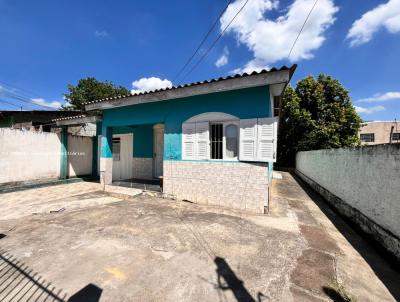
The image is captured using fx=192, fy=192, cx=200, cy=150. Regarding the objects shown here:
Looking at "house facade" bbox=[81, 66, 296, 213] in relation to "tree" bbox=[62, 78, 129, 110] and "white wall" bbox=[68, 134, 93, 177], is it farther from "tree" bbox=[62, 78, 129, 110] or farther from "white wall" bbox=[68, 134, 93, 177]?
"tree" bbox=[62, 78, 129, 110]

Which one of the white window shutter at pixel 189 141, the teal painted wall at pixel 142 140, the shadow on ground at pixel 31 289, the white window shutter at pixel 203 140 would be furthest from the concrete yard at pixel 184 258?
the teal painted wall at pixel 142 140

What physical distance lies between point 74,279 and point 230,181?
4100 mm

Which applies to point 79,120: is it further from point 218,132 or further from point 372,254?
point 372,254

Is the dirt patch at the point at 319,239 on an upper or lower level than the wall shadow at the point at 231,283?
lower

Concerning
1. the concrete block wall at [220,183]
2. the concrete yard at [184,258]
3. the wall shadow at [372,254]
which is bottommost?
the wall shadow at [372,254]

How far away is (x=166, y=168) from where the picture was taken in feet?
21.9

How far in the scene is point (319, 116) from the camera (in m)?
17.1

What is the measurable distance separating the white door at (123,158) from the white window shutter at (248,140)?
6.33 meters

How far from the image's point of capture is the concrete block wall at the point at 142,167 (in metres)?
9.41

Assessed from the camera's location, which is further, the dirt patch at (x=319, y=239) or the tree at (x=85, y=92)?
the tree at (x=85, y=92)

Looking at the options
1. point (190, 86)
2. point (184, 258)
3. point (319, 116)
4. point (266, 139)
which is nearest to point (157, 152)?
point (190, 86)

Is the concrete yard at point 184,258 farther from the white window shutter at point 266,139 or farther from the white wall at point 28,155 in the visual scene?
the white wall at point 28,155

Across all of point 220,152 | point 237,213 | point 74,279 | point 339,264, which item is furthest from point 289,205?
point 74,279

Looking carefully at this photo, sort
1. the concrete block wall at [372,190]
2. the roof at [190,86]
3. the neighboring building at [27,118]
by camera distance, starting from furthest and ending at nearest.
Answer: the neighboring building at [27,118] < the roof at [190,86] < the concrete block wall at [372,190]
